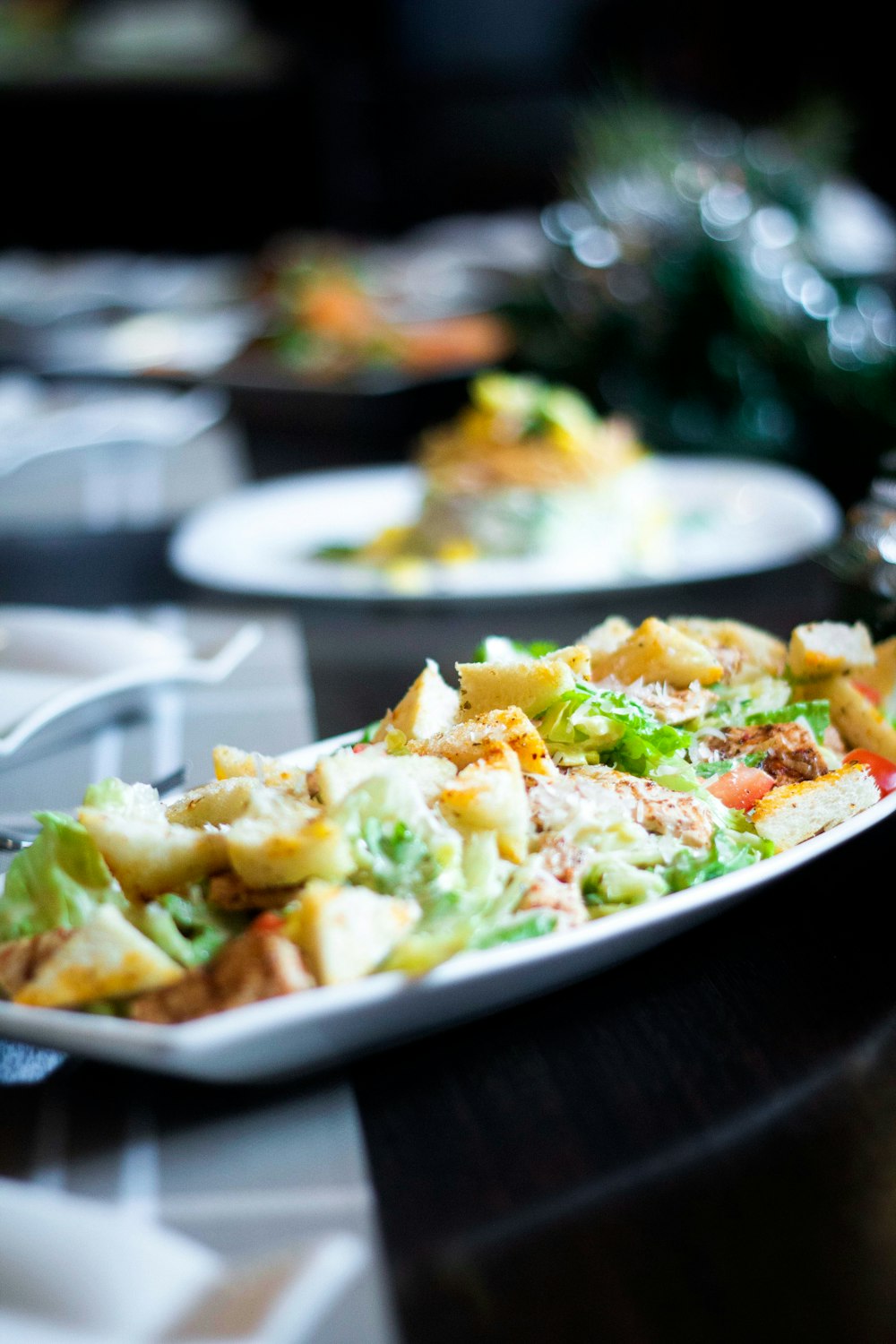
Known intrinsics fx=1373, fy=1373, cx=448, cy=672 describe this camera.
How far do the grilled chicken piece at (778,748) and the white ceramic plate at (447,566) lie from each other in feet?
2.88

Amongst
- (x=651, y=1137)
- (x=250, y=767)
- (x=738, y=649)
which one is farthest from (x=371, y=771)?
(x=738, y=649)

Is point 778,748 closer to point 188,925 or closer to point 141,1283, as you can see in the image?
point 188,925

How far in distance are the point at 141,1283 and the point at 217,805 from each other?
1.32 feet

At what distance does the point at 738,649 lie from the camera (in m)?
1.36

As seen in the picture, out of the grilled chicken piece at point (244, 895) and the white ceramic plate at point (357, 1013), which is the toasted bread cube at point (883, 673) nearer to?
the white ceramic plate at point (357, 1013)

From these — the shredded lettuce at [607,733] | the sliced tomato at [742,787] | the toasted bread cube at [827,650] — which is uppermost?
the shredded lettuce at [607,733]

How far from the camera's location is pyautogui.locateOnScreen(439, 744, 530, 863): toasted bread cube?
910 mm

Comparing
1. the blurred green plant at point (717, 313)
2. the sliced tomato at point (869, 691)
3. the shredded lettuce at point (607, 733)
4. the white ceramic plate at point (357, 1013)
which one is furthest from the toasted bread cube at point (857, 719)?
the blurred green plant at point (717, 313)

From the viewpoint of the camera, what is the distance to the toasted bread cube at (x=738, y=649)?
4.34 ft

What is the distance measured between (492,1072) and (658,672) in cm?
44

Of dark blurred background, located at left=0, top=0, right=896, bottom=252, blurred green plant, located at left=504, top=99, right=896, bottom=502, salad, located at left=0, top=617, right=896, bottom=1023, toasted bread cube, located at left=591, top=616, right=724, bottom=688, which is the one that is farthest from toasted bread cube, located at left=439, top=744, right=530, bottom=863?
dark blurred background, located at left=0, top=0, right=896, bottom=252

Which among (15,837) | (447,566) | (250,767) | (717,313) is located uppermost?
(250,767)

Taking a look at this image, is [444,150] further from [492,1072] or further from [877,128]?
[492,1072]

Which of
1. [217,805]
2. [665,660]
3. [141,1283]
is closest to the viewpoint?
[141,1283]
